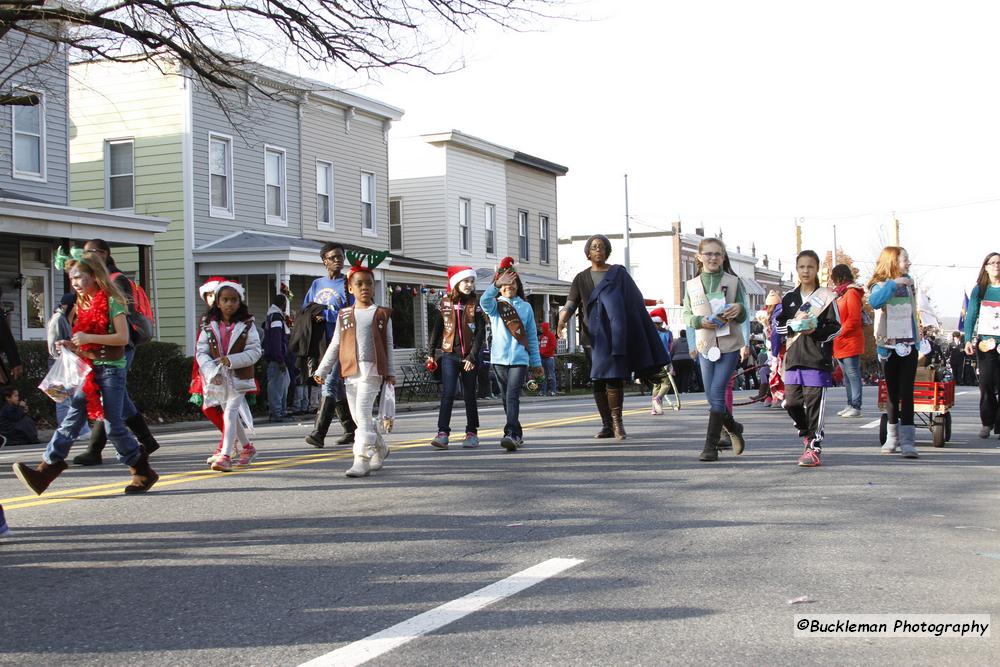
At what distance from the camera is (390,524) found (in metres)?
6.88

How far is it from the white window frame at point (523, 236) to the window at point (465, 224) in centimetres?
346

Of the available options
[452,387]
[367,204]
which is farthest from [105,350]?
[367,204]

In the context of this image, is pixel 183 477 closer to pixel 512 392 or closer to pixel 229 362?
pixel 229 362

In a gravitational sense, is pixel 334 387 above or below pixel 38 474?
above

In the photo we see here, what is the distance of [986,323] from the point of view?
11.8 metres

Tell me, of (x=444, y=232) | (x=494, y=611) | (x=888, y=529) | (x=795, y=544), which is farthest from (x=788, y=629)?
(x=444, y=232)

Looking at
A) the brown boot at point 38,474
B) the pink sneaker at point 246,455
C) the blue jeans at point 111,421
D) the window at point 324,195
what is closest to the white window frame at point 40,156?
the window at point 324,195

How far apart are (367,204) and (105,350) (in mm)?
24678

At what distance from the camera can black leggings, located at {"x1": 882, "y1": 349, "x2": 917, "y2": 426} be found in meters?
10.3

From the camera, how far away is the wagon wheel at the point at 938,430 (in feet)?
37.1

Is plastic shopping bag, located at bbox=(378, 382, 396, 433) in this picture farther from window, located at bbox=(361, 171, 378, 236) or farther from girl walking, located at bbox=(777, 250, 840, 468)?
window, located at bbox=(361, 171, 378, 236)

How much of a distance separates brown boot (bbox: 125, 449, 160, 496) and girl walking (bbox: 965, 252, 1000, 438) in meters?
8.37

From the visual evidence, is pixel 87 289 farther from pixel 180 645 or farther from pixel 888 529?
pixel 888 529

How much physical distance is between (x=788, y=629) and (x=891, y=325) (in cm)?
637
